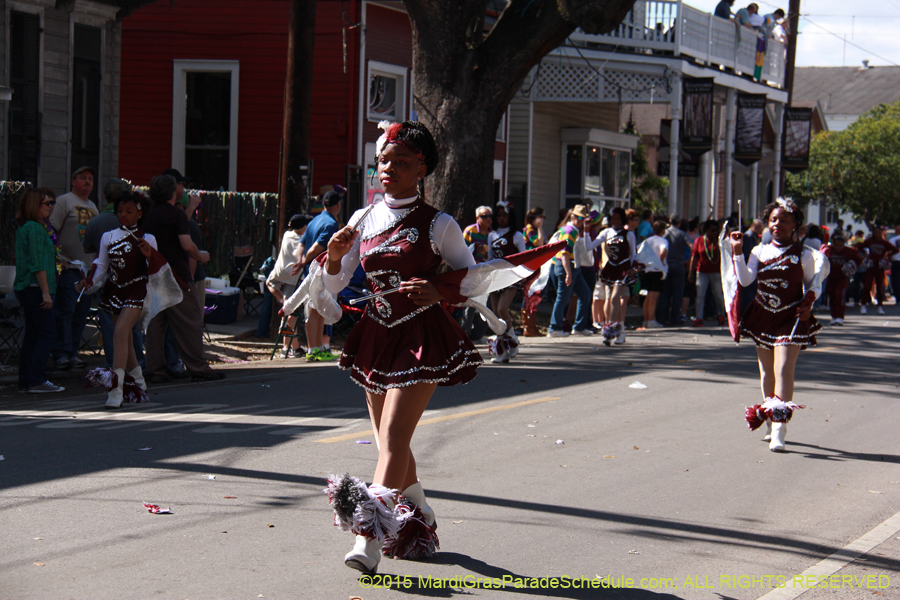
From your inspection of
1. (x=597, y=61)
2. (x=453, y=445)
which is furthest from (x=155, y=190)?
(x=597, y=61)

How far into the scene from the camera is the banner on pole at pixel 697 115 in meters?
25.5

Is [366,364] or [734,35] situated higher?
[734,35]

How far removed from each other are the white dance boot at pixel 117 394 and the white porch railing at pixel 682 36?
17844mm

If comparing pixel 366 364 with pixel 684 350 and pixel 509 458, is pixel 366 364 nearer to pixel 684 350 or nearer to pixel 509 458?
pixel 509 458

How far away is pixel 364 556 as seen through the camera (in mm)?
4418

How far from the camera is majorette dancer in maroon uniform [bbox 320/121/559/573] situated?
14.9 feet

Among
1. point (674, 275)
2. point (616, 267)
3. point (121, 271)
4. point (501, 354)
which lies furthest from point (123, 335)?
point (674, 275)

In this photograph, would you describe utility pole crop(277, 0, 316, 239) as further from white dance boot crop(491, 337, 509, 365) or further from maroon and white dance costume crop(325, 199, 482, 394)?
maroon and white dance costume crop(325, 199, 482, 394)

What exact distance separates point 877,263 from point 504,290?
14343mm

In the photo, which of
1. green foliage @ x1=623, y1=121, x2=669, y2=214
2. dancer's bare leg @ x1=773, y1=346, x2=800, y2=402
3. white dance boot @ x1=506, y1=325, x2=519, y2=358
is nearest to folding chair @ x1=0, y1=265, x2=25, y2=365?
white dance boot @ x1=506, y1=325, x2=519, y2=358

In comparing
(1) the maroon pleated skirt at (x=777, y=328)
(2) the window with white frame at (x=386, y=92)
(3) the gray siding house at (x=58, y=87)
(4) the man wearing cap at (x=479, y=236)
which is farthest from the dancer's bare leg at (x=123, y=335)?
(2) the window with white frame at (x=386, y=92)

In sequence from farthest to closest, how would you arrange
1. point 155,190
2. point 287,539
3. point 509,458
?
1. point 155,190
2. point 509,458
3. point 287,539

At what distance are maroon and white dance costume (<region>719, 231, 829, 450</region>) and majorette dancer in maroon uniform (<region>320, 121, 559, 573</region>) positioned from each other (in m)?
3.62

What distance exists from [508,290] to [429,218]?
25.0ft
